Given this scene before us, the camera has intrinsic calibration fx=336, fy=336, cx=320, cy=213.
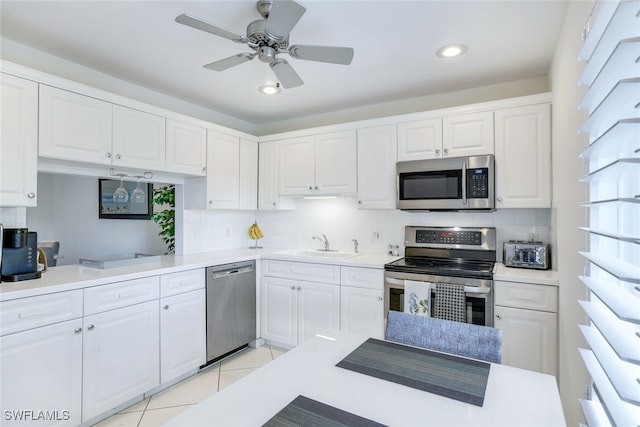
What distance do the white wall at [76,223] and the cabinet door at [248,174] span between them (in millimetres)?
1086

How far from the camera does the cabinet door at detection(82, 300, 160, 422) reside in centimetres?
208

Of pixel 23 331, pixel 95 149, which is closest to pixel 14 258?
pixel 23 331

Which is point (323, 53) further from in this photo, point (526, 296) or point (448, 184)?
point (526, 296)

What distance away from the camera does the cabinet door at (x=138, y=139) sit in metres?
2.55

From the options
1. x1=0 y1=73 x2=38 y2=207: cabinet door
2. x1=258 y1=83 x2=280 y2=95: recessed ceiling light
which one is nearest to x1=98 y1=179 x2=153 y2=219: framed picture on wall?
x1=0 y1=73 x2=38 y2=207: cabinet door

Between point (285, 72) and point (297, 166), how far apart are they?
1543 millimetres

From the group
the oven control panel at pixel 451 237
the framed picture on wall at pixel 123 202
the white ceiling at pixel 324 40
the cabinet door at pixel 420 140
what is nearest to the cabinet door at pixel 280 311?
the oven control panel at pixel 451 237

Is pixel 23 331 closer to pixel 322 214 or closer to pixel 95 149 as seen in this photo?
pixel 95 149

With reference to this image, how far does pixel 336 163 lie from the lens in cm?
333

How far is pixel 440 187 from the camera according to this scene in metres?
2.83

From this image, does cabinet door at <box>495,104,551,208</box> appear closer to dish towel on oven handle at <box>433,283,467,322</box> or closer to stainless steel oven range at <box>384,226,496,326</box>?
stainless steel oven range at <box>384,226,496,326</box>

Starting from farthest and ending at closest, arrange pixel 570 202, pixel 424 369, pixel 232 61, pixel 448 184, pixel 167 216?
pixel 167 216 → pixel 448 184 → pixel 232 61 → pixel 570 202 → pixel 424 369

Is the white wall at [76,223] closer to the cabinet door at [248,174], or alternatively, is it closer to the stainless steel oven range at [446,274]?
the cabinet door at [248,174]

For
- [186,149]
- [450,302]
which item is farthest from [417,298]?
[186,149]
